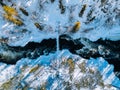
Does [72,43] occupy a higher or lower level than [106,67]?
higher

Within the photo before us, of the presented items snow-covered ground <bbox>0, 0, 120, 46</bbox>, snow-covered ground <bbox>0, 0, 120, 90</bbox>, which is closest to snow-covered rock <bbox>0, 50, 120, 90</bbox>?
snow-covered ground <bbox>0, 0, 120, 90</bbox>

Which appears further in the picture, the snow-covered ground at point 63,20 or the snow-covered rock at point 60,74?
the snow-covered ground at point 63,20

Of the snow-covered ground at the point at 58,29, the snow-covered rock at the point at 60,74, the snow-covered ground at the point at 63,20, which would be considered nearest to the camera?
the snow-covered rock at the point at 60,74

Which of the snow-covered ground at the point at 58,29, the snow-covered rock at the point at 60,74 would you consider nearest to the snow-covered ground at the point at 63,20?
the snow-covered ground at the point at 58,29

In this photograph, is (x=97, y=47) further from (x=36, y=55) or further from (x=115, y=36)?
(x=36, y=55)

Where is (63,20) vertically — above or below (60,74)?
above

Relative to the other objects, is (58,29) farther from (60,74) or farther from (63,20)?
(60,74)

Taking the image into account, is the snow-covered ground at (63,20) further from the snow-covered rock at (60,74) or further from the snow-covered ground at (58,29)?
the snow-covered rock at (60,74)

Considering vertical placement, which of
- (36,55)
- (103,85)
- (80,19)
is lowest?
(103,85)

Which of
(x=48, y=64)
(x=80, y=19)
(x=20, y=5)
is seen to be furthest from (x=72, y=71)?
(x=20, y=5)

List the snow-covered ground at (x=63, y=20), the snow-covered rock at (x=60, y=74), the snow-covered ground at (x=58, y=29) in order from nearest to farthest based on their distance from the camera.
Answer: the snow-covered rock at (x=60, y=74), the snow-covered ground at (x=58, y=29), the snow-covered ground at (x=63, y=20)

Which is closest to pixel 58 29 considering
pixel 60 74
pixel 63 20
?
pixel 63 20
